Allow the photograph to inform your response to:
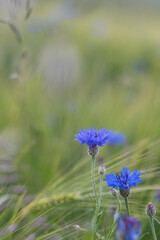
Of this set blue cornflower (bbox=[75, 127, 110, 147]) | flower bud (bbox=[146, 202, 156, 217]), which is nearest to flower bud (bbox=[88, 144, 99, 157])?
blue cornflower (bbox=[75, 127, 110, 147])

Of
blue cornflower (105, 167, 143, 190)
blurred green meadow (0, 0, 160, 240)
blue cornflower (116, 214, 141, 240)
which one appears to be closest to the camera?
blue cornflower (116, 214, 141, 240)

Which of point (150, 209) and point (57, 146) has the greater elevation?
point (57, 146)

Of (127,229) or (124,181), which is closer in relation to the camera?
(127,229)

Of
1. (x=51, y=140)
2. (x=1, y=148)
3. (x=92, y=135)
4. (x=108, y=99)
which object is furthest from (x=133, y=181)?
(x=108, y=99)

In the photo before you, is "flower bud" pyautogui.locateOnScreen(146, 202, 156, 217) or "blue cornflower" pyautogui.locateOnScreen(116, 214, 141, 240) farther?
"flower bud" pyautogui.locateOnScreen(146, 202, 156, 217)

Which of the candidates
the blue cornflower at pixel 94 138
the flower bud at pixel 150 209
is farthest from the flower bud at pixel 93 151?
the flower bud at pixel 150 209

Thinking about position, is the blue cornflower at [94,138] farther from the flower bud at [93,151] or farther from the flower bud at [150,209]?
the flower bud at [150,209]

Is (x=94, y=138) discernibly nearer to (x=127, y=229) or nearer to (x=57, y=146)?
(x=127, y=229)

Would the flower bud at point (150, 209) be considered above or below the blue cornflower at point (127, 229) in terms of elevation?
above

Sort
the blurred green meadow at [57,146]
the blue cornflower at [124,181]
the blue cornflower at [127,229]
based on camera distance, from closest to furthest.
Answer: the blue cornflower at [127,229] < the blue cornflower at [124,181] < the blurred green meadow at [57,146]

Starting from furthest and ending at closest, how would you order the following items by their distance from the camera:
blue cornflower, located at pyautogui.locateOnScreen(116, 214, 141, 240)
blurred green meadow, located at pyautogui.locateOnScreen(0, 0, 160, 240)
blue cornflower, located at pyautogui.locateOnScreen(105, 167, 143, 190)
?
blurred green meadow, located at pyautogui.locateOnScreen(0, 0, 160, 240) < blue cornflower, located at pyautogui.locateOnScreen(105, 167, 143, 190) < blue cornflower, located at pyautogui.locateOnScreen(116, 214, 141, 240)

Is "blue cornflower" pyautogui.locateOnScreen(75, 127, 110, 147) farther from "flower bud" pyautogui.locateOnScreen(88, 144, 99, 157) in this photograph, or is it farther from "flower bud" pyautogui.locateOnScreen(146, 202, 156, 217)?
"flower bud" pyautogui.locateOnScreen(146, 202, 156, 217)

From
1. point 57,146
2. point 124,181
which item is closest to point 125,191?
point 124,181
